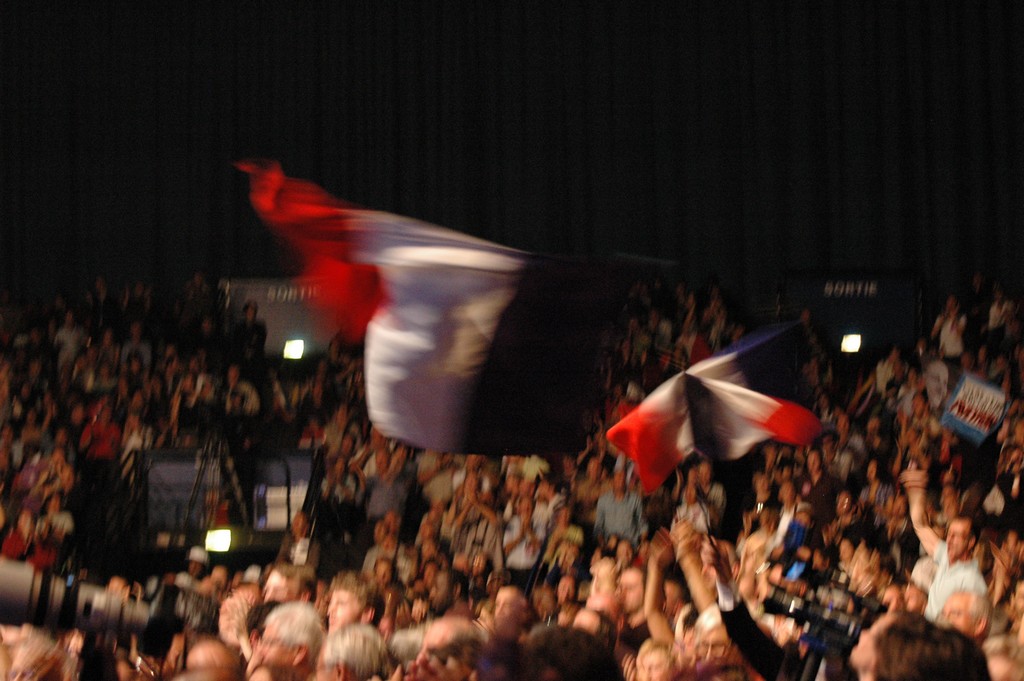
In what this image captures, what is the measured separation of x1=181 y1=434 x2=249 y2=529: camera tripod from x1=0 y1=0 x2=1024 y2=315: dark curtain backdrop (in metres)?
6.51

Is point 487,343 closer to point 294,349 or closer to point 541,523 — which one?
point 541,523

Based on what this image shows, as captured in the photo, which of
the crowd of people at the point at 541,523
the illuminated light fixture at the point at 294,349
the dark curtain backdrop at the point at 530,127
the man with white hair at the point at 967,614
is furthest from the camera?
the dark curtain backdrop at the point at 530,127

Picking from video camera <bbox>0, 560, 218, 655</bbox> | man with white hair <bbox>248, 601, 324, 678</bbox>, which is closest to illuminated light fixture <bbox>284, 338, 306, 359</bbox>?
man with white hair <bbox>248, 601, 324, 678</bbox>

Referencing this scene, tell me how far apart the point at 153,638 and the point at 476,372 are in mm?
1749

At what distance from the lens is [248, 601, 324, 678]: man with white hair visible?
4.84 metres

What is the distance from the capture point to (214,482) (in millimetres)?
13148

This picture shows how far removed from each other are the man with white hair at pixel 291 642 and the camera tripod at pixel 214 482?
25.1 ft

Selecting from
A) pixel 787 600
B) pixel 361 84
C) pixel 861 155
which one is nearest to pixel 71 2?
pixel 361 84

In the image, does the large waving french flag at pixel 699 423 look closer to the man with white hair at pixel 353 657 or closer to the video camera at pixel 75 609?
the man with white hair at pixel 353 657

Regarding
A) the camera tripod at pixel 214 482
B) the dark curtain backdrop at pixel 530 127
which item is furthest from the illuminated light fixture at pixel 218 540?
the dark curtain backdrop at pixel 530 127

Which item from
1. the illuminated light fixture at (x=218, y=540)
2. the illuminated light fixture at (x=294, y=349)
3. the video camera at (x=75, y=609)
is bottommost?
the illuminated light fixture at (x=218, y=540)

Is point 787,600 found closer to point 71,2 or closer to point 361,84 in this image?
point 361,84

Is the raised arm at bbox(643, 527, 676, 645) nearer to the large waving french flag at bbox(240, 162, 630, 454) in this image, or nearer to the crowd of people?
the crowd of people

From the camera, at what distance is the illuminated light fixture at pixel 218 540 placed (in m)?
11.7
